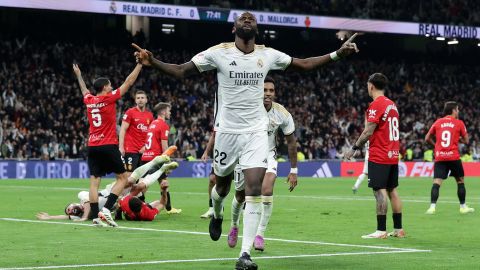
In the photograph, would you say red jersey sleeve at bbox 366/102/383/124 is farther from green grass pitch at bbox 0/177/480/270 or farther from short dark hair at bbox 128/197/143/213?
short dark hair at bbox 128/197/143/213

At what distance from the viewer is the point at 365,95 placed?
55.9 meters

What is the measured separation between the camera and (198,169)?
41.2 metres

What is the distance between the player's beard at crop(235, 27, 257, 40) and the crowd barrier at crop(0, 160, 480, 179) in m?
27.9

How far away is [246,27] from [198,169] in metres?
30.9

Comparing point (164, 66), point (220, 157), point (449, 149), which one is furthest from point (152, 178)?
point (164, 66)

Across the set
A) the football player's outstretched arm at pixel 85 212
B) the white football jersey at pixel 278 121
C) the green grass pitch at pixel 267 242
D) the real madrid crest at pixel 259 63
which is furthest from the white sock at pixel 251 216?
the football player's outstretched arm at pixel 85 212

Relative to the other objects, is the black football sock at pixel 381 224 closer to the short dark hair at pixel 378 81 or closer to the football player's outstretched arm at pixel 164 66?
the short dark hair at pixel 378 81

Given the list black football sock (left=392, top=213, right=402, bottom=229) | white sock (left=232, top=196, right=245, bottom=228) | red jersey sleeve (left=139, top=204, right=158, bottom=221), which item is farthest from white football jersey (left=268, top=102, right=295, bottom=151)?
red jersey sleeve (left=139, top=204, right=158, bottom=221)

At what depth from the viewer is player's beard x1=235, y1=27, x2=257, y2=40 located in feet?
34.2

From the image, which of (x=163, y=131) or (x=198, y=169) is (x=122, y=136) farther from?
(x=198, y=169)

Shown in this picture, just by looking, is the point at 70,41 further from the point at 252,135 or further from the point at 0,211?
the point at 252,135

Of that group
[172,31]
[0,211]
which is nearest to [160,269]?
[0,211]

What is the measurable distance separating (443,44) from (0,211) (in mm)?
48520

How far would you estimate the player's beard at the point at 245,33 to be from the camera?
10.4 meters
